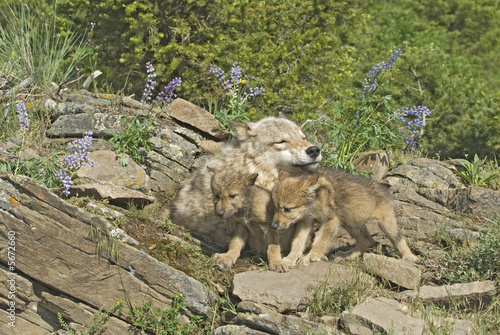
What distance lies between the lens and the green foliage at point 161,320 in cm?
549

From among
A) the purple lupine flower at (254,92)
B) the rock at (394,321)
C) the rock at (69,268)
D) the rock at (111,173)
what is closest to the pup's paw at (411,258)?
the rock at (394,321)

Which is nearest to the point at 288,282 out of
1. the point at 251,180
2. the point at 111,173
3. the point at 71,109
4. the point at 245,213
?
the point at 245,213

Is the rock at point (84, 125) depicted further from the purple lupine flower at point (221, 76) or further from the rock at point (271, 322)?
the rock at point (271, 322)

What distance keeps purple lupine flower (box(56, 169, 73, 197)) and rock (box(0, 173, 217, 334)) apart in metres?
0.69

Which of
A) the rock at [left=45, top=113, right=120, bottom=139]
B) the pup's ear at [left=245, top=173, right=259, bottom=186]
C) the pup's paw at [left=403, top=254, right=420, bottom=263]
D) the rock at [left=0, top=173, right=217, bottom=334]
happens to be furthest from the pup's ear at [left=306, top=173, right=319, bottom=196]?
the rock at [left=45, top=113, right=120, bottom=139]

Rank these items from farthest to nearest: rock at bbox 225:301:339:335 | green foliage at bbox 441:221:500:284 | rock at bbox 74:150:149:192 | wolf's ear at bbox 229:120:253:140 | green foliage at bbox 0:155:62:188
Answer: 1. rock at bbox 74:150:149:192
2. wolf's ear at bbox 229:120:253:140
3. green foliage at bbox 0:155:62:188
4. green foliage at bbox 441:221:500:284
5. rock at bbox 225:301:339:335

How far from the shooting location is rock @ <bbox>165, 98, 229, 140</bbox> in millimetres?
8781

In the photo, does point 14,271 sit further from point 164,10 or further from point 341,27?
point 341,27

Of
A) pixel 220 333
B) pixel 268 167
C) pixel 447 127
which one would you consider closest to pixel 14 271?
pixel 220 333

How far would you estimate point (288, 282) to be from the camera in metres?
5.85

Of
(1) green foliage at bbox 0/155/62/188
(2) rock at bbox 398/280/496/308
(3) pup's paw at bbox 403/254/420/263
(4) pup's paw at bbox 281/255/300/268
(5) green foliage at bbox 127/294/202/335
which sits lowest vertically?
(5) green foliage at bbox 127/294/202/335

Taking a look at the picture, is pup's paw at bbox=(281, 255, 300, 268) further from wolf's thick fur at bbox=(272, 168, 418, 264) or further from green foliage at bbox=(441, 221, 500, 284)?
green foliage at bbox=(441, 221, 500, 284)

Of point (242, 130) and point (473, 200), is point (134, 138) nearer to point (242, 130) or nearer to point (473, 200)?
point (242, 130)

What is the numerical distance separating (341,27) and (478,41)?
33.3 ft
